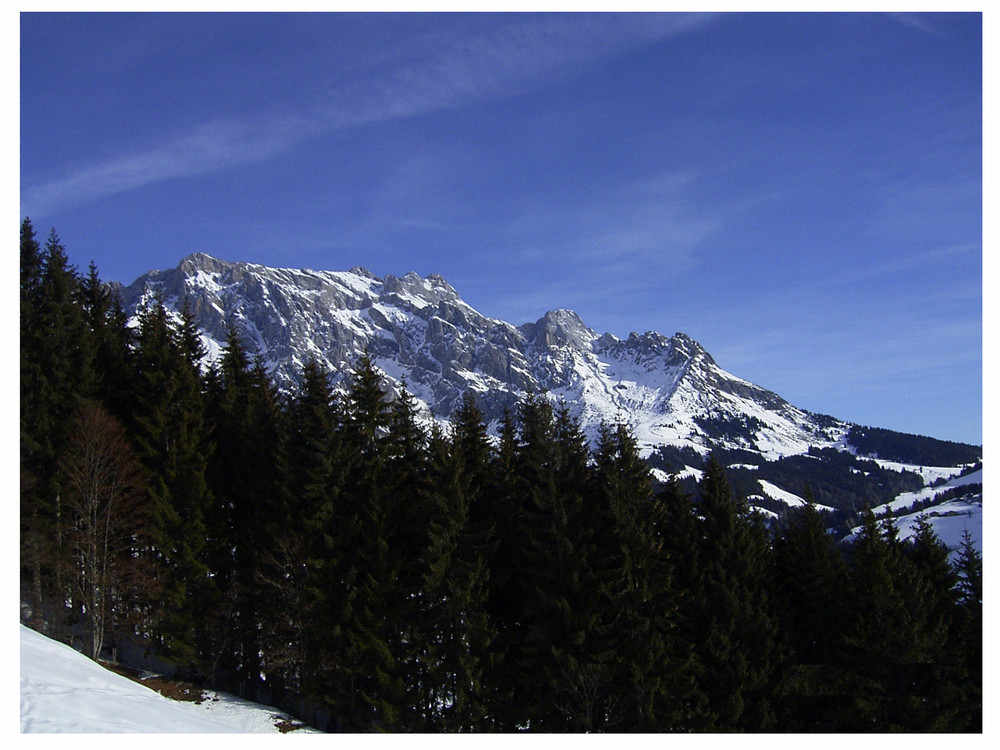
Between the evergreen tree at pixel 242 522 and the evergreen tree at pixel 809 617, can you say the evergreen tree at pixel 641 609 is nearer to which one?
the evergreen tree at pixel 809 617

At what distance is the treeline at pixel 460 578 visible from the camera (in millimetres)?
27219

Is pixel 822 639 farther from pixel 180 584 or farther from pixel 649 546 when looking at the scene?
pixel 180 584

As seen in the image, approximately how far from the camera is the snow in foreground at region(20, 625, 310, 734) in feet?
39.9

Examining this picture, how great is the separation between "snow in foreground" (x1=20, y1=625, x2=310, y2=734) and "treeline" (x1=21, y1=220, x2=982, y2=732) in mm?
10884

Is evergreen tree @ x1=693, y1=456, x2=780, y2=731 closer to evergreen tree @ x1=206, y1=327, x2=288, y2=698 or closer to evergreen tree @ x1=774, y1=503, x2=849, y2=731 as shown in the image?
evergreen tree @ x1=774, y1=503, x2=849, y2=731

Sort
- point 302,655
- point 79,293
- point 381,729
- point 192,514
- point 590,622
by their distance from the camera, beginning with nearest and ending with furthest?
point 590,622 → point 381,729 → point 302,655 → point 192,514 → point 79,293

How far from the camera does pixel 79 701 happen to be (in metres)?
13.8

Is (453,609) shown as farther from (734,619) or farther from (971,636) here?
(971,636)

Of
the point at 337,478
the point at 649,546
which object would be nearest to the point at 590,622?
the point at 649,546

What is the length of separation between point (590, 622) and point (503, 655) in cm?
432

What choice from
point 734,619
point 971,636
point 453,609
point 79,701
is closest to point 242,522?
point 453,609

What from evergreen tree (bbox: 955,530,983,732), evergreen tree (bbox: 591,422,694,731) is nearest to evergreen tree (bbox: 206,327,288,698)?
evergreen tree (bbox: 591,422,694,731)

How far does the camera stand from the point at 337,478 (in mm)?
32375

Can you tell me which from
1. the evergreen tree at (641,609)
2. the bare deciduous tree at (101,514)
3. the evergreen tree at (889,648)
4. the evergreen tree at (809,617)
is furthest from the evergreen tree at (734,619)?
the bare deciduous tree at (101,514)
